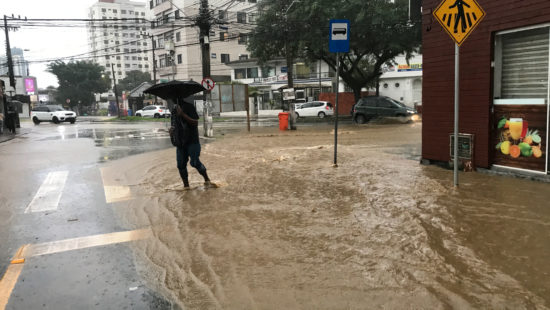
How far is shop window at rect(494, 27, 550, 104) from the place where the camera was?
285 inches

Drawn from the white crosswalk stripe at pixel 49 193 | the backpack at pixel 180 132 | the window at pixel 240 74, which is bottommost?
the white crosswalk stripe at pixel 49 193

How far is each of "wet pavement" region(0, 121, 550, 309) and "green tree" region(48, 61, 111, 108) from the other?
76.7 meters

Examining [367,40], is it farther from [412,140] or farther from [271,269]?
[271,269]

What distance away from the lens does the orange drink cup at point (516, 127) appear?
24.6 ft

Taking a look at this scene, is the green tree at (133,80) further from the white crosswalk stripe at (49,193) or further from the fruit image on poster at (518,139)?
the fruit image on poster at (518,139)

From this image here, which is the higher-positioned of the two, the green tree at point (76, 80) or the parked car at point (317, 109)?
the green tree at point (76, 80)

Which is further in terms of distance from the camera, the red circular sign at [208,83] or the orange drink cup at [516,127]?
the red circular sign at [208,83]

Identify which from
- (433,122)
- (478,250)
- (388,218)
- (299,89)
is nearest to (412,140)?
(433,122)

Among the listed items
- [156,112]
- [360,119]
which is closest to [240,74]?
[156,112]

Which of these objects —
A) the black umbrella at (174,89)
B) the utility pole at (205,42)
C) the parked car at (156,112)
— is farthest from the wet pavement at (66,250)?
the parked car at (156,112)

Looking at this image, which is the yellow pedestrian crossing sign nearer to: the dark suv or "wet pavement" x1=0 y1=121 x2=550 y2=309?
"wet pavement" x1=0 y1=121 x2=550 y2=309

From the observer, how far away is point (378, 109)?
2466 centimetres

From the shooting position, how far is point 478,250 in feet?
14.3

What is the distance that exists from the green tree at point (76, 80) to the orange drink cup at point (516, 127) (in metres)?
81.5
